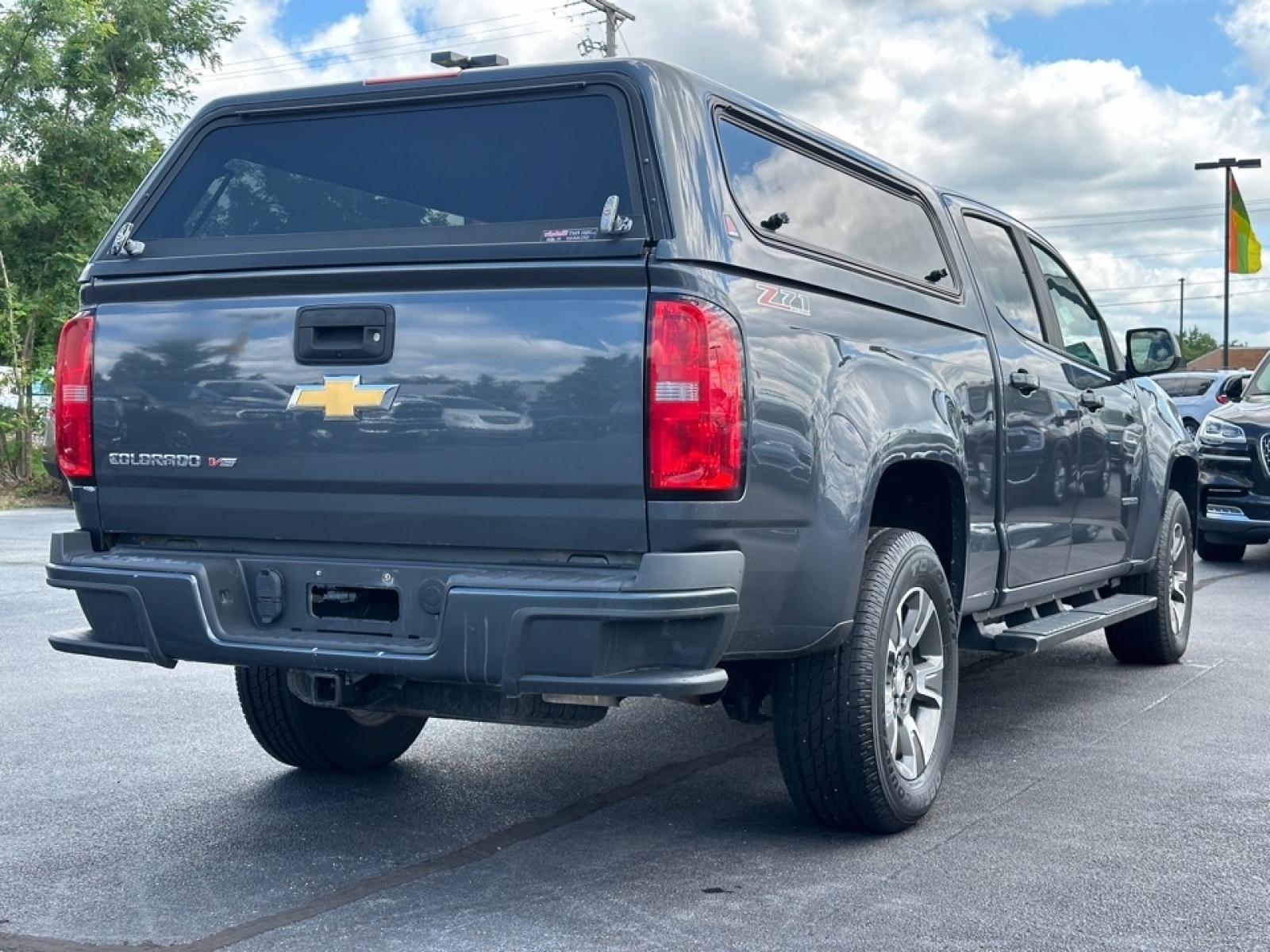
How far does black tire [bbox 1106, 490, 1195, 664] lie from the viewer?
23.6 feet

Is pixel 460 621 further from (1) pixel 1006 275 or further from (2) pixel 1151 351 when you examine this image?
(2) pixel 1151 351

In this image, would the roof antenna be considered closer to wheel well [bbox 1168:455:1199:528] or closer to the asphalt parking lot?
the asphalt parking lot

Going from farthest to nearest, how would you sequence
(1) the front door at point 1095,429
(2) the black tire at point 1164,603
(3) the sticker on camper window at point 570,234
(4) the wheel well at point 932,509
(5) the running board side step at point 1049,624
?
(2) the black tire at point 1164,603
(1) the front door at point 1095,429
(5) the running board side step at point 1049,624
(4) the wheel well at point 932,509
(3) the sticker on camper window at point 570,234

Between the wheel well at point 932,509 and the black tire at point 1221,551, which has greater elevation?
the wheel well at point 932,509

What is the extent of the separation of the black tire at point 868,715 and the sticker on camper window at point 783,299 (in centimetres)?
75

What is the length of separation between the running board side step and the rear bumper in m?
1.88

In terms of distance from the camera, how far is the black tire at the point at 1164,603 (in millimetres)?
7203

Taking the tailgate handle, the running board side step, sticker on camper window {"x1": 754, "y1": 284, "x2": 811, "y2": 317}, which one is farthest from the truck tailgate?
the running board side step

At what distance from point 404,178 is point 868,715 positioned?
1882 millimetres

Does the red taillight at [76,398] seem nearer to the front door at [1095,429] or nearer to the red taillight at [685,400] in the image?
the red taillight at [685,400]

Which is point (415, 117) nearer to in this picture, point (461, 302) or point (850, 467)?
point (461, 302)

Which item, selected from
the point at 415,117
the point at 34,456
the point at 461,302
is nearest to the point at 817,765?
the point at 461,302

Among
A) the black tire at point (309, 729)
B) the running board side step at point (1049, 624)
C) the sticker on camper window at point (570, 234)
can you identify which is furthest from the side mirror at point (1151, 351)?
the sticker on camper window at point (570, 234)

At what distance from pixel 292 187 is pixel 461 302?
818mm
